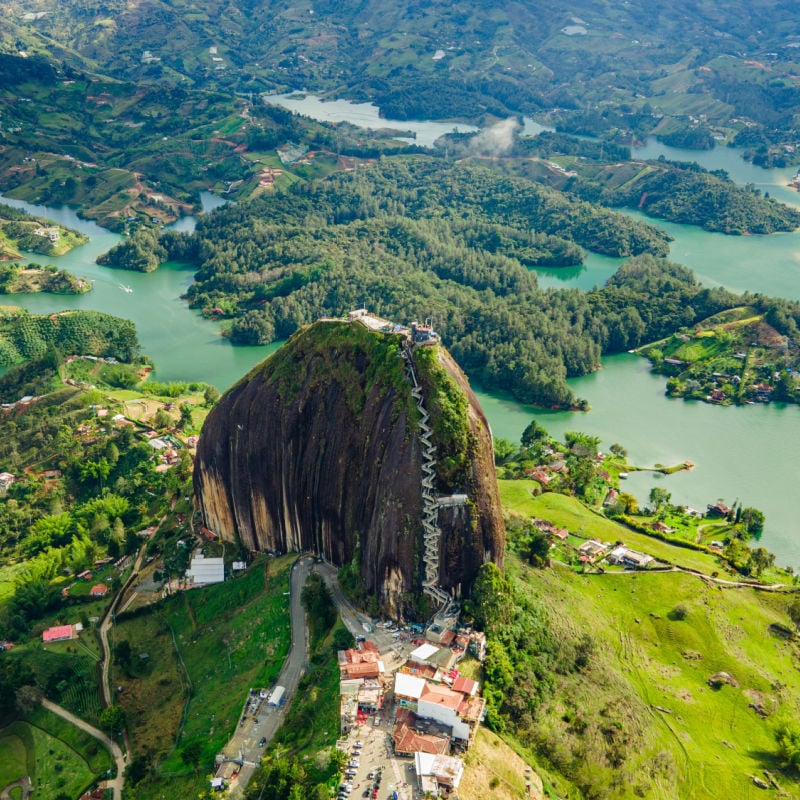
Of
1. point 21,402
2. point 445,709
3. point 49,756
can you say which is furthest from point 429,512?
point 21,402

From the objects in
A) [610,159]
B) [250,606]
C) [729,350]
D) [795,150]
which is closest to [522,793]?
[250,606]

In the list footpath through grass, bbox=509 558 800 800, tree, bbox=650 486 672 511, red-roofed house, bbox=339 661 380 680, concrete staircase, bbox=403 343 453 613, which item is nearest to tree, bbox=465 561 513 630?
concrete staircase, bbox=403 343 453 613

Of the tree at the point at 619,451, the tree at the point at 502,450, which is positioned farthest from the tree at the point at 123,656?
the tree at the point at 619,451

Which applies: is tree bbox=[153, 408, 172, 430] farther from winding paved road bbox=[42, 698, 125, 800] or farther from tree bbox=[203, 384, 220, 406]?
winding paved road bbox=[42, 698, 125, 800]

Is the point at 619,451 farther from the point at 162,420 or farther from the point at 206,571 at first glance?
the point at 162,420

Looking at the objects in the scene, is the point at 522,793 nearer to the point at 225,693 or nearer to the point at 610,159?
Answer: the point at 225,693
